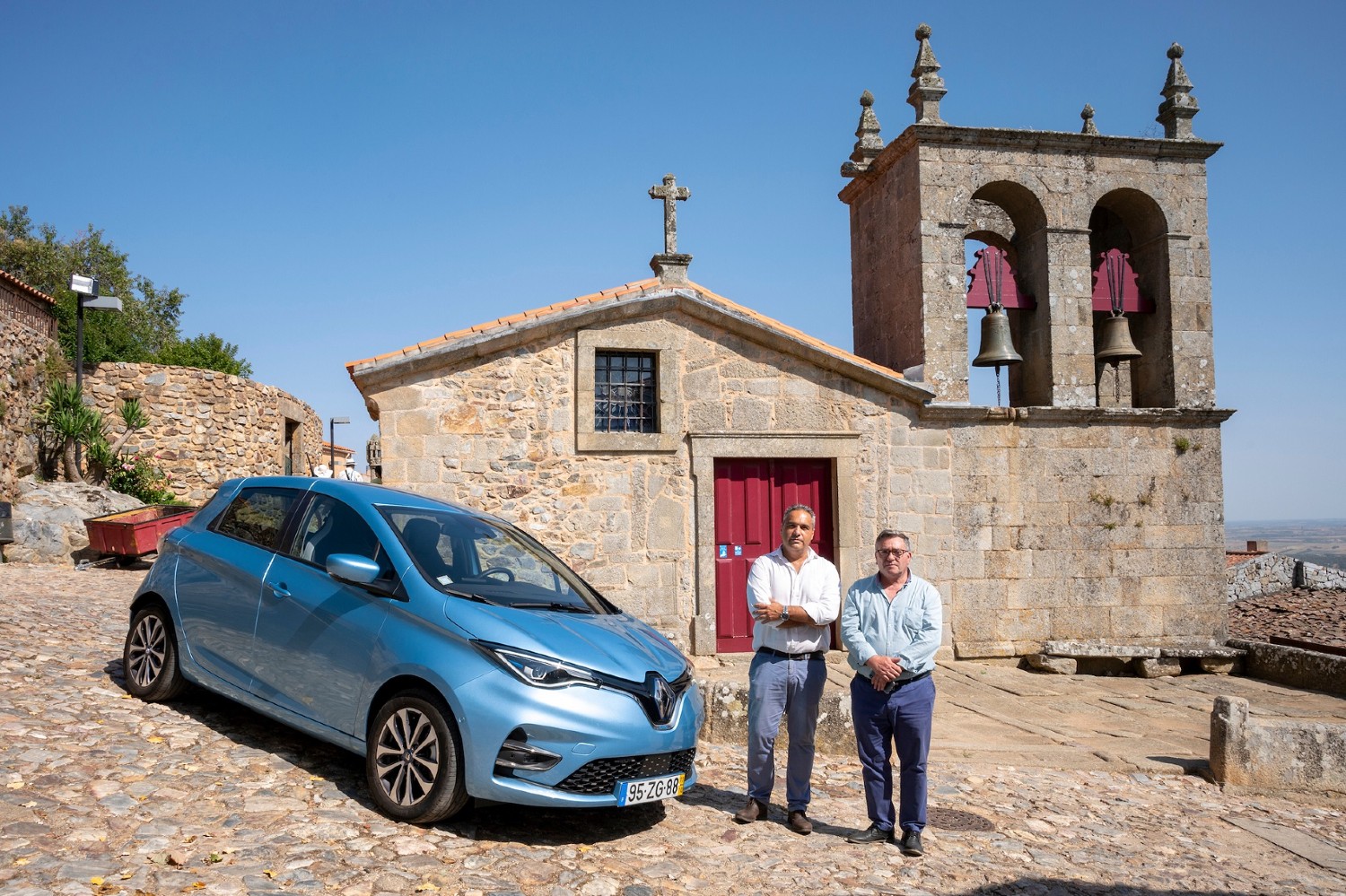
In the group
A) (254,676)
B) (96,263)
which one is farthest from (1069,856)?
(96,263)

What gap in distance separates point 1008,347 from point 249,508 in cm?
907

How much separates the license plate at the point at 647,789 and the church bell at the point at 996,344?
8349mm

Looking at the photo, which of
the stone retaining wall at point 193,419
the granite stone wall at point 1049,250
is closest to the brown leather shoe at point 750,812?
the granite stone wall at point 1049,250

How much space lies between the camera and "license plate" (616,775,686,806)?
14.7 ft

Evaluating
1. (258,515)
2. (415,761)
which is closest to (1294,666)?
(415,761)

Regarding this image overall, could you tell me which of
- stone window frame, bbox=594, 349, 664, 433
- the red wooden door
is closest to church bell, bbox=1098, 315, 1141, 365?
the red wooden door

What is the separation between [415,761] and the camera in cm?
449

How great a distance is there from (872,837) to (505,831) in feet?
6.27

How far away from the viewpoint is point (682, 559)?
11.1m

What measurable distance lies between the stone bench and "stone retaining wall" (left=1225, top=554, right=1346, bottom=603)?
11.0 m

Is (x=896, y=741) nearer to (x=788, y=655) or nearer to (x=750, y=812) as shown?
(x=788, y=655)

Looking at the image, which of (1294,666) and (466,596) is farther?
(1294,666)

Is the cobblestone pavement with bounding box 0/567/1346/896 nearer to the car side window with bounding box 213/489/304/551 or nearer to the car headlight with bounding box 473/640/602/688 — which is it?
the car headlight with bounding box 473/640/602/688

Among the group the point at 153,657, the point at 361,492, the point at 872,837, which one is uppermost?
the point at 361,492
